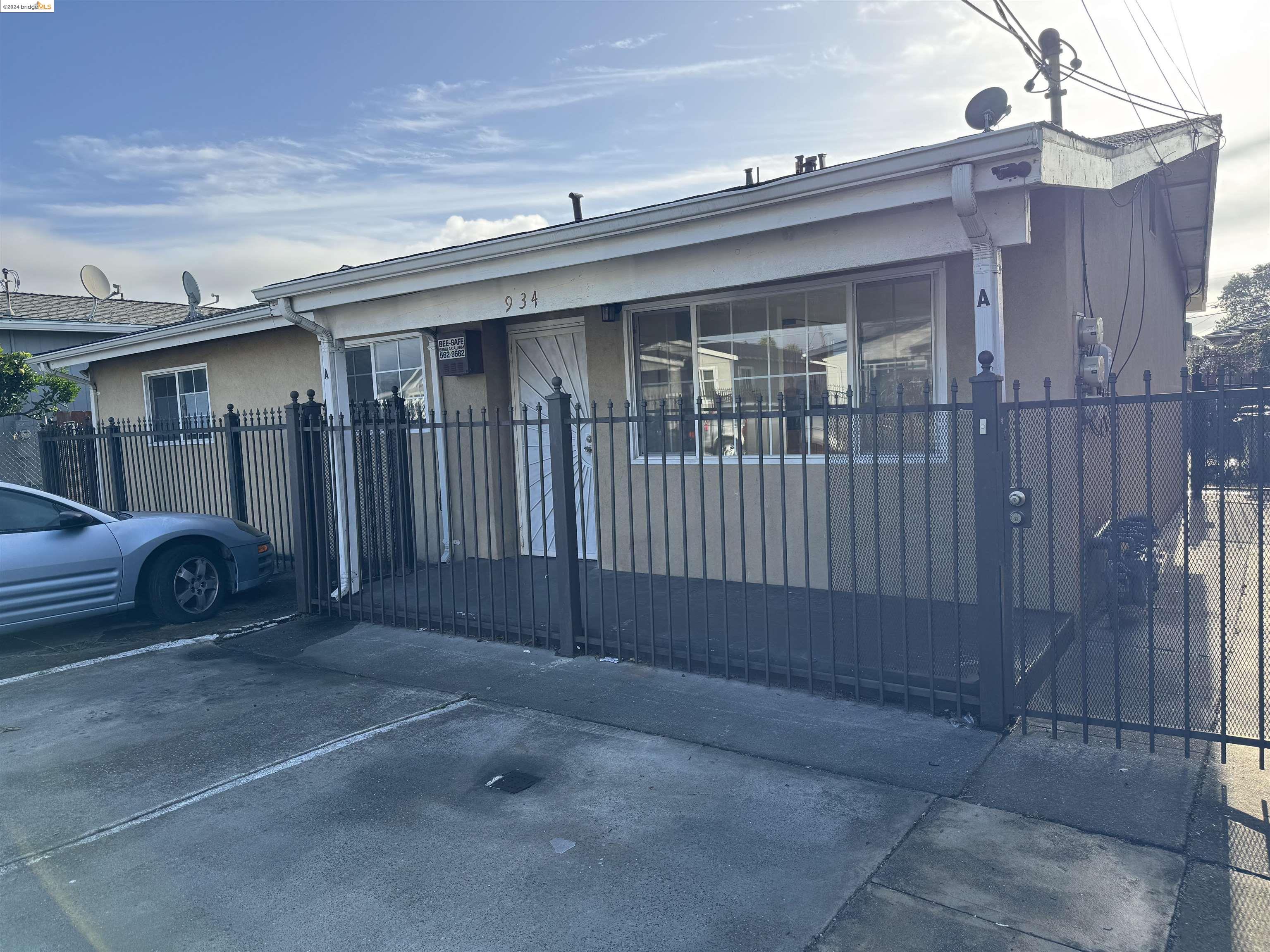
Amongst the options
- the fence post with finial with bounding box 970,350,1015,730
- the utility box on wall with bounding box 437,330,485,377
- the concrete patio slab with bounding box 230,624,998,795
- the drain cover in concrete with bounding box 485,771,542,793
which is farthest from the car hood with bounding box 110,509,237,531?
the fence post with finial with bounding box 970,350,1015,730

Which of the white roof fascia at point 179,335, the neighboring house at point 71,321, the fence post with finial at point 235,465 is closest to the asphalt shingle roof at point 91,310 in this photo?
the neighboring house at point 71,321

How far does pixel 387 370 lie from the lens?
9617 mm

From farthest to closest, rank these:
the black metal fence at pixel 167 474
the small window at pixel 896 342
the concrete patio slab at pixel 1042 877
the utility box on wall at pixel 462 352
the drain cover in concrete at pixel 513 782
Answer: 1. the black metal fence at pixel 167 474
2. the utility box on wall at pixel 462 352
3. the small window at pixel 896 342
4. the drain cover in concrete at pixel 513 782
5. the concrete patio slab at pixel 1042 877

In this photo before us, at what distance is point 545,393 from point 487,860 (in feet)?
19.2

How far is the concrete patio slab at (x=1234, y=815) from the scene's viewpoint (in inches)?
125

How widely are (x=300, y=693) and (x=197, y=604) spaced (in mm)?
2699

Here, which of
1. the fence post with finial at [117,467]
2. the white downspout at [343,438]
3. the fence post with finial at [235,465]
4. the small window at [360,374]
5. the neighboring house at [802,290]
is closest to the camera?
the neighboring house at [802,290]

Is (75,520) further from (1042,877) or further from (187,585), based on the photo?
(1042,877)

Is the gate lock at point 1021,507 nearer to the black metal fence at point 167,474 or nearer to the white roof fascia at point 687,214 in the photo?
the white roof fascia at point 687,214

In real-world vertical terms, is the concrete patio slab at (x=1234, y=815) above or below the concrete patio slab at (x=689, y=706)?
below

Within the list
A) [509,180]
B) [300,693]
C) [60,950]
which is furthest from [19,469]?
[60,950]

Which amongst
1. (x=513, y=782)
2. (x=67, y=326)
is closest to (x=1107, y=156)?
(x=513, y=782)

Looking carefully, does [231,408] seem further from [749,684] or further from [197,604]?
[749,684]

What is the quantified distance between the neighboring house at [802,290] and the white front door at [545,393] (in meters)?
0.03
